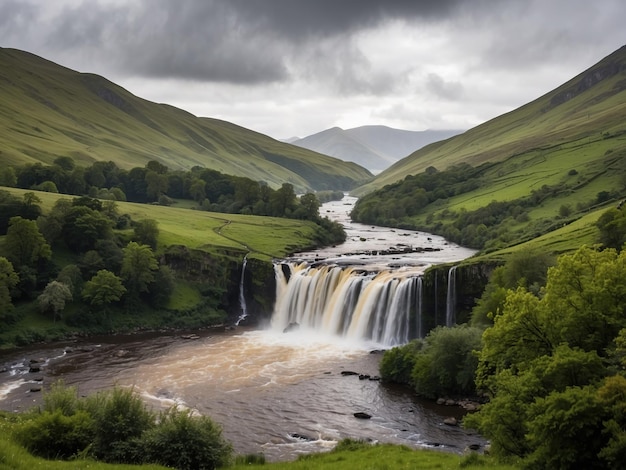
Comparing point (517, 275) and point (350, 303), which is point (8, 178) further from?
point (517, 275)

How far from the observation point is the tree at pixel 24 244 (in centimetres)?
8244

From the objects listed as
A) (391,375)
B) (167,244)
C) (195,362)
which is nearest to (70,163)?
(167,244)

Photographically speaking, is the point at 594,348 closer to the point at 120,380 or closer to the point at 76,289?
the point at 120,380

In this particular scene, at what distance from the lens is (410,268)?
8544cm

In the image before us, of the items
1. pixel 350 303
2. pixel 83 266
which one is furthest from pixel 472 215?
pixel 83 266

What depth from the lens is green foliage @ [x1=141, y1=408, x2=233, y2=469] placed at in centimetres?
2469

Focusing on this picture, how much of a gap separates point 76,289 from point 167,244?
1921 cm

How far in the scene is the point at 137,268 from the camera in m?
87.4

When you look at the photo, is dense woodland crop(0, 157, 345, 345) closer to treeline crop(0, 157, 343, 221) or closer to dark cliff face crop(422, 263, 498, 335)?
dark cliff face crop(422, 263, 498, 335)

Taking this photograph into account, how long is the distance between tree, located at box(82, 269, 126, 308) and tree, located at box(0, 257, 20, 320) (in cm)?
984

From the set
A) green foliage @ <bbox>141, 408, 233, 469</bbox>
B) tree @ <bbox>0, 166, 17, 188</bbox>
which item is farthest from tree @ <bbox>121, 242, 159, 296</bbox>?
green foliage @ <bbox>141, 408, 233, 469</bbox>

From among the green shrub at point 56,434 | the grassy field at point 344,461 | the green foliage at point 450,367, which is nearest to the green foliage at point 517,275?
the green foliage at point 450,367

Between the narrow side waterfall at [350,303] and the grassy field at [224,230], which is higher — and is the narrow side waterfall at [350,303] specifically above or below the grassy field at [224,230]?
below

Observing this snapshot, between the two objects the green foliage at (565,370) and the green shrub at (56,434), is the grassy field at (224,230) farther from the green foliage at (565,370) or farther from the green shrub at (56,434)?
the green foliage at (565,370)
